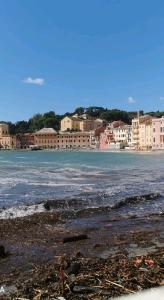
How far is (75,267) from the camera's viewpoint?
881cm

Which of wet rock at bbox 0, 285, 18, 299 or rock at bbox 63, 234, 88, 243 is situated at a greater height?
wet rock at bbox 0, 285, 18, 299

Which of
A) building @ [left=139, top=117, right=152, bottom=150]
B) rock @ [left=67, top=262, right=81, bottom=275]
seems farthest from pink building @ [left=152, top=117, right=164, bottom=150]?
rock @ [left=67, top=262, right=81, bottom=275]

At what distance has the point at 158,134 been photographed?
570 feet

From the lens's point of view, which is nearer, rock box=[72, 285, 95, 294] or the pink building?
rock box=[72, 285, 95, 294]

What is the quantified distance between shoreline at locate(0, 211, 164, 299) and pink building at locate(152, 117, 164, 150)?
15689 centimetres

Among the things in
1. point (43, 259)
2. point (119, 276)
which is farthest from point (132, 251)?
point (119, 276)

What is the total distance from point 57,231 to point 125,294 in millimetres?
8099

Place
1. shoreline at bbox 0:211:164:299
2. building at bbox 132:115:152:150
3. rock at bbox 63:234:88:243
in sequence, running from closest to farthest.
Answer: shoreline at bbox 0:211:164:299
rock at bbox 63:234:88:243
building at bbox 132:115:152:150

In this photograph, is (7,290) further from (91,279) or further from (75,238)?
(75,238)

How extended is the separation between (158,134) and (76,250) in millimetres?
165106

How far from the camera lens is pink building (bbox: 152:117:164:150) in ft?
564

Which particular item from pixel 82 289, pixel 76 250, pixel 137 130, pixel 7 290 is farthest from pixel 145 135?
pixel 82 289

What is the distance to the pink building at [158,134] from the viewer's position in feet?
564

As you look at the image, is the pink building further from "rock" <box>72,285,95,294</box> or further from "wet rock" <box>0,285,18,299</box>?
"rock" <box>72,285,95,294</box>
